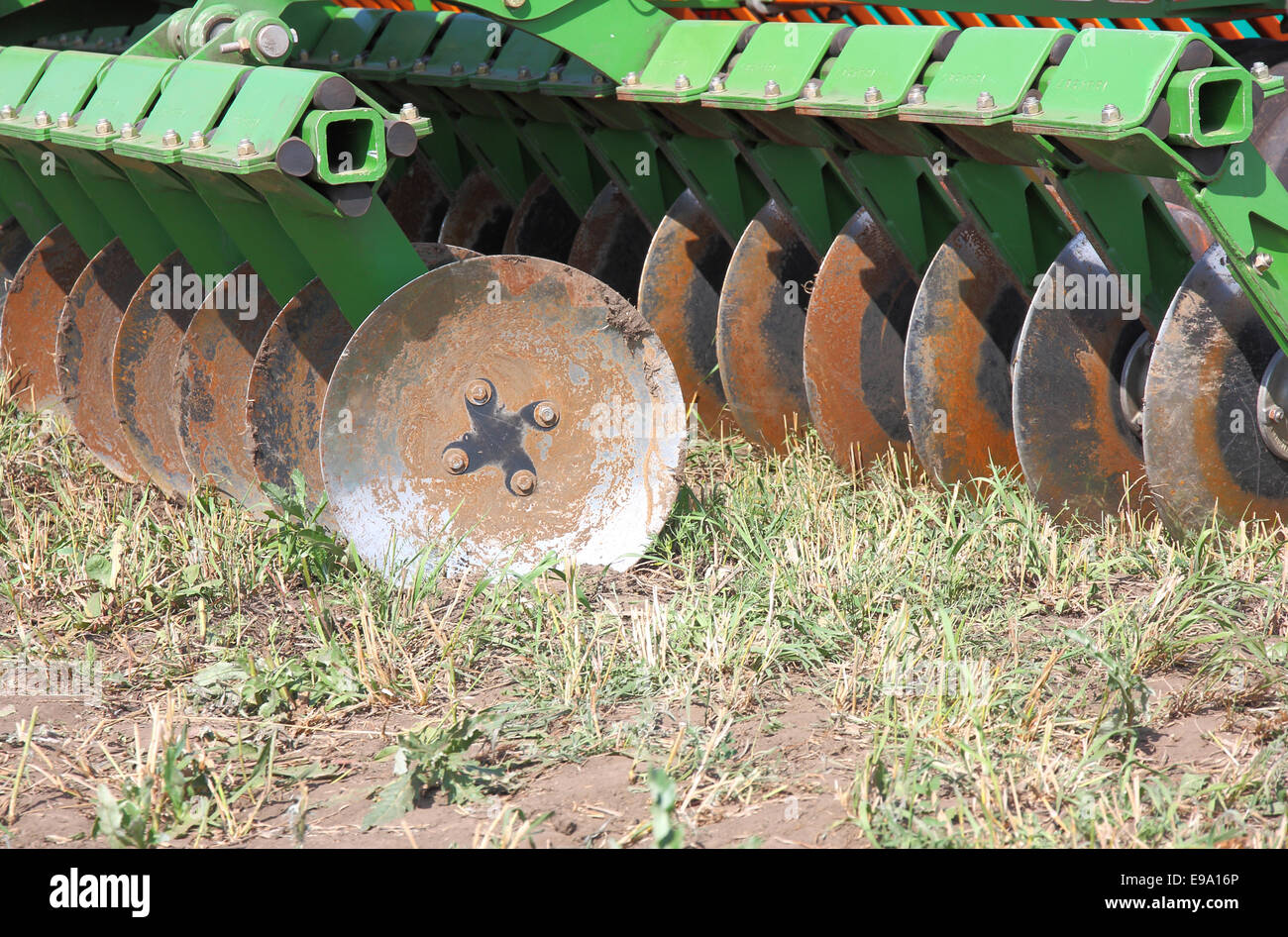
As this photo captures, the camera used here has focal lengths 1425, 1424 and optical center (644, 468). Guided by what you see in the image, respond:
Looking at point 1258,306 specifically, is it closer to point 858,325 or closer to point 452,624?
point 858,325

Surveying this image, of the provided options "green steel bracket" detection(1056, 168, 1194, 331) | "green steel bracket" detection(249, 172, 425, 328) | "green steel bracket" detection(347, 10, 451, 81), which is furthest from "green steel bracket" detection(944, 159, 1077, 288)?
"green steel bracket" detection(347, 10, 451, 81)

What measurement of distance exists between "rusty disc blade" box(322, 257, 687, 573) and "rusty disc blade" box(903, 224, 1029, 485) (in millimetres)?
679

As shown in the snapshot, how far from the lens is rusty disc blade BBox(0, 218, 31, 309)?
5273 millimetres

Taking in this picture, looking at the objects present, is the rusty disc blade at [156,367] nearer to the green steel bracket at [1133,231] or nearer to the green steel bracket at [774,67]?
the green steel bracket at [774,67]

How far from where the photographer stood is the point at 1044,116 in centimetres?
307

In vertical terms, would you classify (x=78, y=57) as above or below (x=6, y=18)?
below

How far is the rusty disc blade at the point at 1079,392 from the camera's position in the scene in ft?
11.6

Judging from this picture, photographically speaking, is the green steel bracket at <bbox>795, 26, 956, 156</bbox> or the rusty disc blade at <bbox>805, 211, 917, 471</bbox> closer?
the green steel bracket at <bbox>795, 26, 956, 156</bbox>

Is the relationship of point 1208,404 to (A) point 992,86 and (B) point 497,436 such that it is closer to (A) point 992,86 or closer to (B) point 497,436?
(A) point 992,86

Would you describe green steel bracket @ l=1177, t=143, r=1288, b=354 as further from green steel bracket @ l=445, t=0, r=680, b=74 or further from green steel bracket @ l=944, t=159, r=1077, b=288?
green steel bracket @ l=445, t=0, r=680, b=74

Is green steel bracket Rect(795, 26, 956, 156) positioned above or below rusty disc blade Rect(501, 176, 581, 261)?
below

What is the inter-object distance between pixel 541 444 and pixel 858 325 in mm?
1038

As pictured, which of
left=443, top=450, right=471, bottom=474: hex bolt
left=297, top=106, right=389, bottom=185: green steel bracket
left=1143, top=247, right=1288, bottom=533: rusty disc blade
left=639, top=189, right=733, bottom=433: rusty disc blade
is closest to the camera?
left=297, top=106, right=389, bottom=185: green steel bracket
